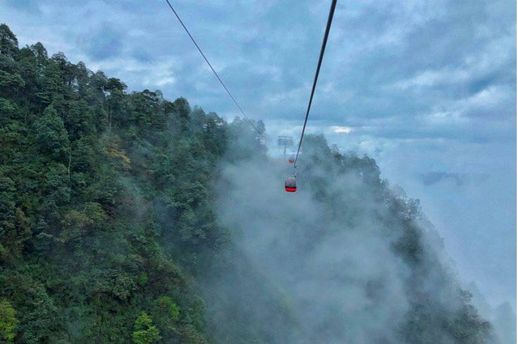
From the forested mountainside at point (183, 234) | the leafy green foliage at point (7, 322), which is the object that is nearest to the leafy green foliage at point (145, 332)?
the forested mountainside at point (183, 234)

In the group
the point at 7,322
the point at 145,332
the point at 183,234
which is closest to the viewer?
the point at 7,322

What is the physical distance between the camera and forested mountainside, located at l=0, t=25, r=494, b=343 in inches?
658

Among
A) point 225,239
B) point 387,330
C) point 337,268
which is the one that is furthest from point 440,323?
point 225,239

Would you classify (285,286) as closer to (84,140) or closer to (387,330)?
(387,330)

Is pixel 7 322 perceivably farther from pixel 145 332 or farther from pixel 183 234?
pixel 183 234

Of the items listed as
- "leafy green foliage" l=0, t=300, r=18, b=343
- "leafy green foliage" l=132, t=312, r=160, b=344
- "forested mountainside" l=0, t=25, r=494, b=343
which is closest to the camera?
"leafy green foliage" l=0, t=300, r=18, b=343

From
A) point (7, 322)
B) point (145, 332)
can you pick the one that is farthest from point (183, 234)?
point (7, 322)

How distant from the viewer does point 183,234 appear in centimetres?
2267

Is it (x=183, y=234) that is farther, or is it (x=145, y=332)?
(x=183, y=234)

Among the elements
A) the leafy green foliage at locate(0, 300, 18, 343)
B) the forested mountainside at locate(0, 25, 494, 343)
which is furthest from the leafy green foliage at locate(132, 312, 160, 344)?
the leafy green foliage at locate(0, 300, 18, 343)

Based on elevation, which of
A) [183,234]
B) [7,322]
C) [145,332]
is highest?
[183,234]

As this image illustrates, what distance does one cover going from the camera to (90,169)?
777 inches

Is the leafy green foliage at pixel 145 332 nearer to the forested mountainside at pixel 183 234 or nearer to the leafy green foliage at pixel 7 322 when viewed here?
the forested mountainside at pixel 183 234

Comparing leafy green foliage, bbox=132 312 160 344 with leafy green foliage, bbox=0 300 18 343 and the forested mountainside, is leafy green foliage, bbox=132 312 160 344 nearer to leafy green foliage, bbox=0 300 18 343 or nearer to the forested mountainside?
the forested mountainside
